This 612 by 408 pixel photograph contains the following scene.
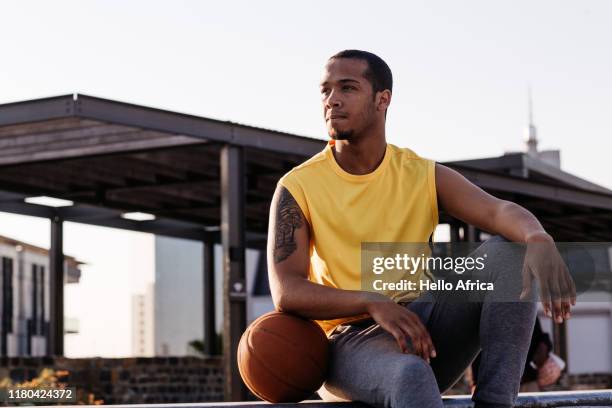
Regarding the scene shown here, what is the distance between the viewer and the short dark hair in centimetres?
364

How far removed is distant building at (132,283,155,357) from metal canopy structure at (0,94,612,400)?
4.59 meters

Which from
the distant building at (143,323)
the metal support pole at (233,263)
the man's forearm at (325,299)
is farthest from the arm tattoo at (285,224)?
the distant building at (143,323)

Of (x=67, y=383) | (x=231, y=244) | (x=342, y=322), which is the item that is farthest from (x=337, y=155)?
(x=67, y=383)

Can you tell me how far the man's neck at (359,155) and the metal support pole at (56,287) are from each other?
48.2ft

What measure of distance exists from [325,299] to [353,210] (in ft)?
1.12

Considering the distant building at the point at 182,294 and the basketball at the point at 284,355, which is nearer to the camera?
the basketball at the point at 284,355

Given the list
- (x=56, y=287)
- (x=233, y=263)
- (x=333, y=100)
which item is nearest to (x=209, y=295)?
(x=56, y=287)

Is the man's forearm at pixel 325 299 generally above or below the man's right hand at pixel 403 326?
above

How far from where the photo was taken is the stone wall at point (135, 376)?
15.3 metres

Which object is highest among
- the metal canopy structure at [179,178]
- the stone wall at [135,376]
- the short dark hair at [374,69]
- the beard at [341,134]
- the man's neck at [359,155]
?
the metal canopy structure at [179,178]

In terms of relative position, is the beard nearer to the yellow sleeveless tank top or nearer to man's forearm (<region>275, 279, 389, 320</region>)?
the yellow sleeveless tank top

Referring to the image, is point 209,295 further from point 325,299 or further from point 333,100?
point 325,299

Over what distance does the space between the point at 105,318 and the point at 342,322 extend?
20.4 metres

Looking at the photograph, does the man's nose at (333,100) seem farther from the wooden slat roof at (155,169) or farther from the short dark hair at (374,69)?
the wooden slat roof at (155,169)
